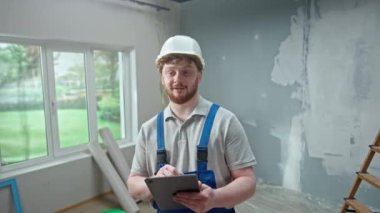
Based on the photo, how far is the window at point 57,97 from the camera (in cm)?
252

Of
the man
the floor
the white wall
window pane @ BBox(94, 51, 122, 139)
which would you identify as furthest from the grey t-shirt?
window pane @ BBox(94, 51, 122, 139)

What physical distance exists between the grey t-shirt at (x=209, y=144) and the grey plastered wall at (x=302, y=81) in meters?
2.21

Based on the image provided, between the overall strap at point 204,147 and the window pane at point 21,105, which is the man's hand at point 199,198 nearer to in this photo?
the overall strap at point 204,147

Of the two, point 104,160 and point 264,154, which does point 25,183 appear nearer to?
point 104,160

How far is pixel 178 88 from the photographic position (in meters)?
0.95

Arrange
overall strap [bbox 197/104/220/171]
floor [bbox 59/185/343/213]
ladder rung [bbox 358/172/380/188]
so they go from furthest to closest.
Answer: floor [bbox 59/185/343/213] → ladder rung [bbox 358/172/380/188] → overall strap [bbox 197/104/220/171]

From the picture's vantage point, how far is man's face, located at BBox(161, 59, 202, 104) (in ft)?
3.09

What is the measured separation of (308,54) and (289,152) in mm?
1172

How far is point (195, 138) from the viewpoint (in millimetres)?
954

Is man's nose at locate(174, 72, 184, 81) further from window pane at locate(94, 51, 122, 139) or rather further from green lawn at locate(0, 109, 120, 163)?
window pane at locate(94, 51, 122, 139)

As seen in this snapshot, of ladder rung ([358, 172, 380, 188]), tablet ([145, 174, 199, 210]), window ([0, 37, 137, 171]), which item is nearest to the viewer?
tablet ([145, 174, 199, 210])

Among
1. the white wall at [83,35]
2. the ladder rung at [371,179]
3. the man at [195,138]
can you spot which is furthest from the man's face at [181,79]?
the white wall at [83,35]

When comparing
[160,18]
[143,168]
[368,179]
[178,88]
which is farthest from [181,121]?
[160,18]

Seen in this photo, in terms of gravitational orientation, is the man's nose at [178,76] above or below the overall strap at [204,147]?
above
